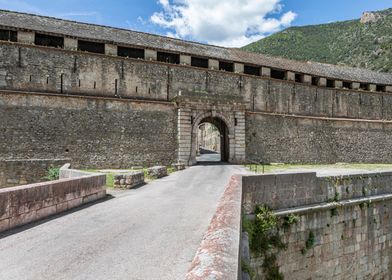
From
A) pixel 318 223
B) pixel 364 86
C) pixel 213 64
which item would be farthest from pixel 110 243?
pixel 364 86

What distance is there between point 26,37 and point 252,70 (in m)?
20.9

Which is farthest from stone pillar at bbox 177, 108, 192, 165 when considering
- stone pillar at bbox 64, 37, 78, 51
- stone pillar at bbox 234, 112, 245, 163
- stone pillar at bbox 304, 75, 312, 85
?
stone pillar at bbox 304, 75, 312, 85

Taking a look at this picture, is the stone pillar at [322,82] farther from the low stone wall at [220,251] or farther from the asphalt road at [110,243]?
the low stone wall at [220,251]

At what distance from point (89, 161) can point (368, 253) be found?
16.8 meters

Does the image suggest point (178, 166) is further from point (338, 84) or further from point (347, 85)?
point (347, 85)

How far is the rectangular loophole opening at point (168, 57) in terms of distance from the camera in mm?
27469

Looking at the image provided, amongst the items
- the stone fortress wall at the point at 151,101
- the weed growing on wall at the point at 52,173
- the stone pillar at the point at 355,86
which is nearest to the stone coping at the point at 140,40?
the stone fortress wall at the point at 151,101

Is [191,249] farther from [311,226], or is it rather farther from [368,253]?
[368,253]

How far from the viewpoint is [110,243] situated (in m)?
5.37

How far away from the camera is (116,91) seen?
80.8 feet

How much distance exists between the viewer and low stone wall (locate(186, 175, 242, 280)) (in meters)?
2.50

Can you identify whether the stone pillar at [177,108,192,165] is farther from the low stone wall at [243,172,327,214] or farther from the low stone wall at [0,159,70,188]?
the low stone wall at [243,172,327,214]

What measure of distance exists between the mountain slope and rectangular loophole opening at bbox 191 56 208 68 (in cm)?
5565

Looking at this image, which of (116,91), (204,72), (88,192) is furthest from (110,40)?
(88,192)
